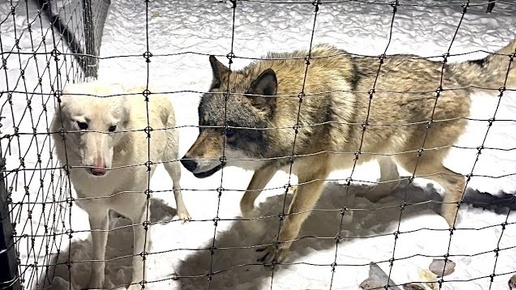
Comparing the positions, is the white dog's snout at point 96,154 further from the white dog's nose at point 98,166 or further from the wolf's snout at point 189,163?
the wolf's snout at point 189,163

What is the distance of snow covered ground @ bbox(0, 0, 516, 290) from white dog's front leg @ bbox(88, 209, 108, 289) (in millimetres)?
99

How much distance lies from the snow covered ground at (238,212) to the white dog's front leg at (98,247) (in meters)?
0.10

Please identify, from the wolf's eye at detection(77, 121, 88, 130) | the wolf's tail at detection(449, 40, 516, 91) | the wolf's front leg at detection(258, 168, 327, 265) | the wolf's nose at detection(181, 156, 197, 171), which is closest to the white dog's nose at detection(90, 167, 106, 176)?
the wolf's eye at detection(77, 121, 88, 130)

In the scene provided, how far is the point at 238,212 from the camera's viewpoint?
3.71 meters

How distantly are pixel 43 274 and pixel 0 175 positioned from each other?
98cm

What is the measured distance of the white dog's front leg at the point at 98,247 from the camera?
2964 millimetres

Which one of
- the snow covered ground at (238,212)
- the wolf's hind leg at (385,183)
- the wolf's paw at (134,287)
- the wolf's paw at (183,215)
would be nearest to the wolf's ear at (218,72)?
the snow covered ground at (238,212)

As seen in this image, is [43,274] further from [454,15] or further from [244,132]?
[454,15]

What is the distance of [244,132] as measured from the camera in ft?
9.80

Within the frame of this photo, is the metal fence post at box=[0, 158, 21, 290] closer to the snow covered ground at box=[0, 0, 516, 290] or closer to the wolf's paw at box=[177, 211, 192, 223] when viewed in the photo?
the snow covered ground at box=[0, 0, 516, 290]

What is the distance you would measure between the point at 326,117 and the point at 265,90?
432 millimetres

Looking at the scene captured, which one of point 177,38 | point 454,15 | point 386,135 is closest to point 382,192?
point 386,135

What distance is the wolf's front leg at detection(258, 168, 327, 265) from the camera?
3273 millimetres

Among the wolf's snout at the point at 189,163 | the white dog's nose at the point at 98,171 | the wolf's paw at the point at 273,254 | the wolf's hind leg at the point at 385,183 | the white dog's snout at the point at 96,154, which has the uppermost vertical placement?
the white dog's snout at the point at 96,154
